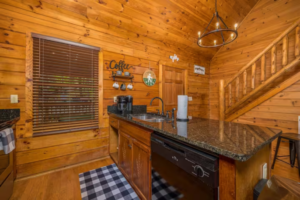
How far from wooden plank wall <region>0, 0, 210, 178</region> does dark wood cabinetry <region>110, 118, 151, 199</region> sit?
2.72 ft

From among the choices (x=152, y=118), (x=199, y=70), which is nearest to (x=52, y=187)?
(x=152, y=118)

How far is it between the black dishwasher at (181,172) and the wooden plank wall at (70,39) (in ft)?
5.36

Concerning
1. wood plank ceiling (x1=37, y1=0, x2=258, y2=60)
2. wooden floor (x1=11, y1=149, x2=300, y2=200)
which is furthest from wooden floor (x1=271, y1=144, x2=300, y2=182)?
wood plank ceiling (x1=37, y1=0, x2=258, y2=60)

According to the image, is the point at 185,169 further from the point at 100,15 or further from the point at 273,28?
the point at 273,28

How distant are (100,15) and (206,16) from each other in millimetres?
2357

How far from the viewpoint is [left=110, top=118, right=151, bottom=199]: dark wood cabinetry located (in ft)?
4.14

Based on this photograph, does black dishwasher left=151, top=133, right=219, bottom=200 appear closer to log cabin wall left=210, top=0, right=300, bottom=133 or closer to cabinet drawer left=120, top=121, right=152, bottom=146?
cabinet drawer left=120, top=121, right=152, bottom=146

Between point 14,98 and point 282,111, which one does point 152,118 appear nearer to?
point 14,98

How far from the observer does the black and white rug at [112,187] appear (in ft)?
3.40

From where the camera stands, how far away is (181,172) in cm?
89

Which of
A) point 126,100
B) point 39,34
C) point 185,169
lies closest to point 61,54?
point 39,34

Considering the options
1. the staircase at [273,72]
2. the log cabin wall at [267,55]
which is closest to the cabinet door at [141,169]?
the staircase at [273,72]

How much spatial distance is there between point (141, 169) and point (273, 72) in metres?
2.99

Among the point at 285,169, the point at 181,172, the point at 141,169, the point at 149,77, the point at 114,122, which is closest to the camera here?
the point at 181,172
